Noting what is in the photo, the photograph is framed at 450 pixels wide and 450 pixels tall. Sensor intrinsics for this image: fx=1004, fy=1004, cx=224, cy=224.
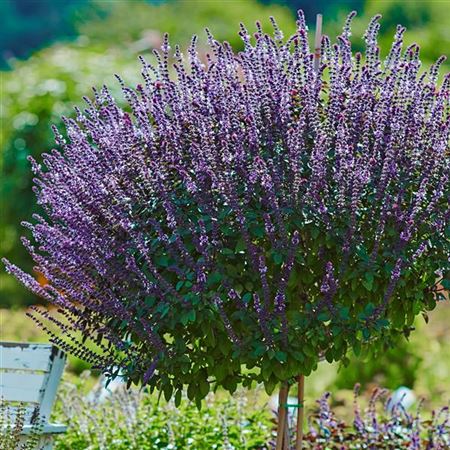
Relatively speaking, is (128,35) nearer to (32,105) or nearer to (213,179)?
(32,105)

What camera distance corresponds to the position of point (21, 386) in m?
3.94

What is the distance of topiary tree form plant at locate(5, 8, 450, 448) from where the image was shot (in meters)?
2.83

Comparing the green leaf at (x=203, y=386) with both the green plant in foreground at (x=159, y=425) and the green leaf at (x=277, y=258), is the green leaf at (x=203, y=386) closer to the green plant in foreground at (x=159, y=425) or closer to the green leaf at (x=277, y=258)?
the green leaf at (x=277, y=258)

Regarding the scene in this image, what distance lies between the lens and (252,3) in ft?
76.0

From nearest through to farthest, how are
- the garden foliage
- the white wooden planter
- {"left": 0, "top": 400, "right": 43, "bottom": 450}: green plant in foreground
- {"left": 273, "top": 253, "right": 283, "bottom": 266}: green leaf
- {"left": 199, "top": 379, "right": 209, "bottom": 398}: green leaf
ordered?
{"left": 273, "top": 253, "right": 283, "bottom": 266}: green leaf < {"left": 199, "top": 379, "right": 209, "bottom": 398}: green leaf < {"left": 0, "top": 400, "right": 43, "bottom": 450}: green plant in foreground < the white wooden planter < the garden foliage

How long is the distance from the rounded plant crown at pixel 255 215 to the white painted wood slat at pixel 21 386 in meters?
0.86

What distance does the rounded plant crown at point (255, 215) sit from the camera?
9.29 ft

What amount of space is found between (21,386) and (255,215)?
1.56m

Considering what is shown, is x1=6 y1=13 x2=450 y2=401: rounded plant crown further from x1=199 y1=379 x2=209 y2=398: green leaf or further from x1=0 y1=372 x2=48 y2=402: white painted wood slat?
x1=0 y1=372 x2=48 y2=402: white painted wood slat

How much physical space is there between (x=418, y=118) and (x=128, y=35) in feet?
60.1

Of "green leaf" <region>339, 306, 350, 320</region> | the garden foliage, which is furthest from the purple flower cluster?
"green leaf" <region>339, 306, 350, 320</region>

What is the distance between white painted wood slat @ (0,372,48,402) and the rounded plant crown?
2.81ft

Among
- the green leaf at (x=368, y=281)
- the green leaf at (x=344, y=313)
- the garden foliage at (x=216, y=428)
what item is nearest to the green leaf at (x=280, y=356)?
the green leaf at (x=344, y=313)

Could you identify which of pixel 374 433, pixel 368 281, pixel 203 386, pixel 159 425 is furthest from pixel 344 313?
pixel 159 425
